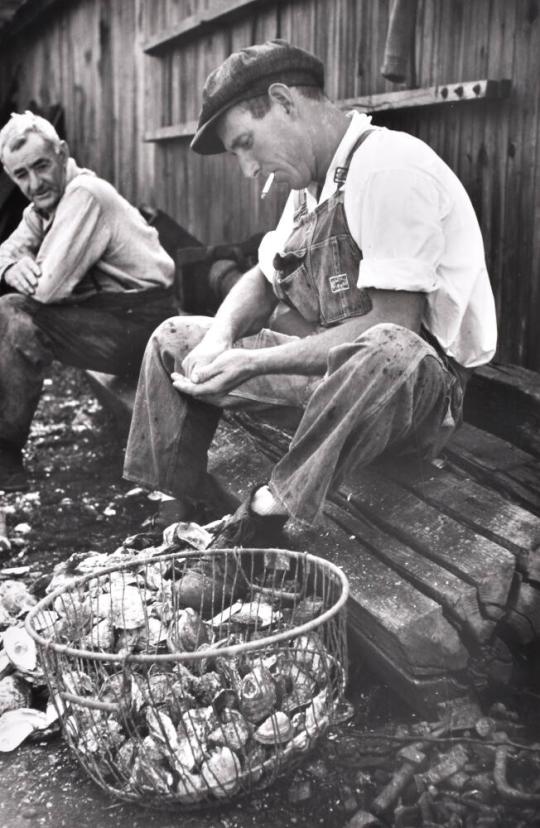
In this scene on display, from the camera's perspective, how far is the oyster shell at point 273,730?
217 centimetres

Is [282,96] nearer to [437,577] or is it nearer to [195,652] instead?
[437,577]

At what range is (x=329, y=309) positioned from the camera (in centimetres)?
298

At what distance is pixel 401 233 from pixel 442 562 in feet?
3.14

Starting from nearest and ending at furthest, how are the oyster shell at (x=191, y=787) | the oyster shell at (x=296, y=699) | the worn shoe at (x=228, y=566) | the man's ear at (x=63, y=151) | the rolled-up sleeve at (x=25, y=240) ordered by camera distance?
the oyster shell at (x=191, y=787) → the oyster shell at (x=296, y=699) → the worn shoe at (x=228, y=566) → the man's ear at (x=63, y=151) → the rolled-up sleeve at (x=25, y=240)

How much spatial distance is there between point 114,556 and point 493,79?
231cm

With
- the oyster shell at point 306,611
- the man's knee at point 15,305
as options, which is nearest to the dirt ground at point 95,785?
the oyster shell at point 306,611

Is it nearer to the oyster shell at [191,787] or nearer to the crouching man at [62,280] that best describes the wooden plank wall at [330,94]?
the crouching man at [62,280]

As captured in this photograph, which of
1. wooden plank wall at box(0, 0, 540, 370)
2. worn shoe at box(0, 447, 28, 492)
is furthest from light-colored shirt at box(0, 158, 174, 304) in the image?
wooden plank wall at box(0, 0, 540, 370)

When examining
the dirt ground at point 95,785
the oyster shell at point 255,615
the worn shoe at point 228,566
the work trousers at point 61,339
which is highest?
the work trousers at point 61,339

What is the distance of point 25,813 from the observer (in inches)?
86.7

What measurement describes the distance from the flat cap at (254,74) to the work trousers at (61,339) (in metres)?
1.81

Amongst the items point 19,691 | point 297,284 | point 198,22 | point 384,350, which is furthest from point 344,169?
point 198,22

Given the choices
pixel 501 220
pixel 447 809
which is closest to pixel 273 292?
pixel 501 220

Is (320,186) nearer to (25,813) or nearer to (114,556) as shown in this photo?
(114,556)
